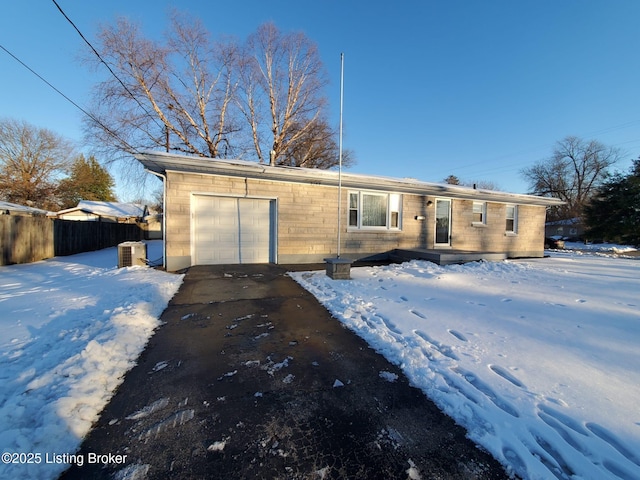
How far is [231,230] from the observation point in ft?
25.0

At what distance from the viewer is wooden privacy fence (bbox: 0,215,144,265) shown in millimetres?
8203

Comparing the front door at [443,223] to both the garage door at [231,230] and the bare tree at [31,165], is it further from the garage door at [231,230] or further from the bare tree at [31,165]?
the bare tree at [31,165]

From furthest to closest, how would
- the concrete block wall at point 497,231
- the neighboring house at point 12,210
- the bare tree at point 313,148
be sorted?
the bare tree at point 313,148
the neighboring house at point 12,210
the concrete block wall at point 497,231

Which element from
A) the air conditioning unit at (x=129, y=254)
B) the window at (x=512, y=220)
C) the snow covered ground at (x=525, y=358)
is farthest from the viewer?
the window at (x=512, y=220)

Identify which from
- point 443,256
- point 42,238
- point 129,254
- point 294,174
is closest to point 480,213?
point 443,256

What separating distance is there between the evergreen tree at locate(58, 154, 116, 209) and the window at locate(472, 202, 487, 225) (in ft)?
108

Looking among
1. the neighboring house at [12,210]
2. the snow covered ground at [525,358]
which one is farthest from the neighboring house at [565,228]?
the neighboring house at [12,210]

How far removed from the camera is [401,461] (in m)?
1.47

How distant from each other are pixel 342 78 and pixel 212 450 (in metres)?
7.98

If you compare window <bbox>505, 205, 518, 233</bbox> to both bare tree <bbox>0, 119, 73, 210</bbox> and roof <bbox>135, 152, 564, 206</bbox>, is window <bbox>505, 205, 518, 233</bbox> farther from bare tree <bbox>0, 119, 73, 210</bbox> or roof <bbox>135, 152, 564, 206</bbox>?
bare tree <bbox>0, 119, 73, 210</bbox>

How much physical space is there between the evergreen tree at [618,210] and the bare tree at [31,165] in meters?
51.4

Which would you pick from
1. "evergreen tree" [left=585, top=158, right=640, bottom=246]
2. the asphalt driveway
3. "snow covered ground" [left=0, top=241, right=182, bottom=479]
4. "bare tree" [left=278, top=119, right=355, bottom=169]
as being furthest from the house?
"evergreen tree" [left=585, top=158, right=640, bottom=246]

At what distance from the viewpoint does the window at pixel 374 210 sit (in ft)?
29.3

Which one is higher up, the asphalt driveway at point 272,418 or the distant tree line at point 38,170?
the distant tree line at point 38,170
